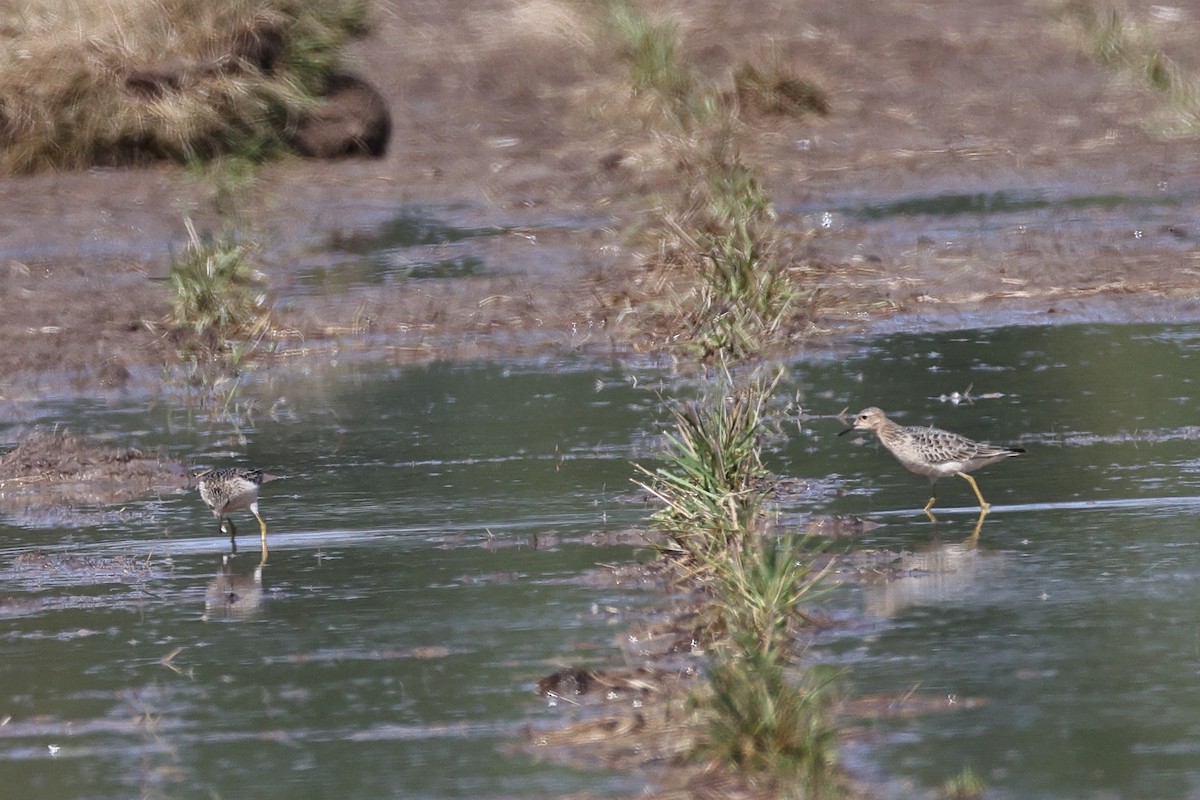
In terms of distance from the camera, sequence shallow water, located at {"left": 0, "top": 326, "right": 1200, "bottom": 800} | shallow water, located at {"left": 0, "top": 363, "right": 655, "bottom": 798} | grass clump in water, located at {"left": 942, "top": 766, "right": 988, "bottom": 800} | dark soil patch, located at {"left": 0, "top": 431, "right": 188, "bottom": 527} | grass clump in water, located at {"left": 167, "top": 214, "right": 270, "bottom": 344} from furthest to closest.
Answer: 1. grass clump in water, located at {"left": 167, "top": 214, "right": 270, "bottom": 344}
2. dark soil patch, located at {"left": 0, "top": 431, "right": 188, "bottom": 527}
3. shallow water, located at {"left": 0, "top": 363, "right": 655, "bottom": 798}
4. shallow water, located at {"left": 0, "top": 326, "right": 1200, "bottom": 800}
5. grass clump in water, located at {"left": 942, "top": 766, "right": 988, "bottom": 800}

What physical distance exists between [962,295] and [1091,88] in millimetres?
9022

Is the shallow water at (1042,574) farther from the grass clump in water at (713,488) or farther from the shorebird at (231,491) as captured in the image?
the shorebird at (231,491)

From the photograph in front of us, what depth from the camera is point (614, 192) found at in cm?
1952

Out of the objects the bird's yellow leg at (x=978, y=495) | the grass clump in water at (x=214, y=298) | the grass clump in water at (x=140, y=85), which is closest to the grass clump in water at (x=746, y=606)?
the bird's yellow leg at (x=978, y=495)

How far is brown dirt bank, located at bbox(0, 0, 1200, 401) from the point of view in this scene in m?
14.9

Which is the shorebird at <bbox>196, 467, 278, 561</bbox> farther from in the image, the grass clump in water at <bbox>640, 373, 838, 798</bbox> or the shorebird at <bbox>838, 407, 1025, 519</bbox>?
the shorebird at <bbox>838, 407, 1025, 519</bbox>

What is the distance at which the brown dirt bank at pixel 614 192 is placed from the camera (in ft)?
48.9

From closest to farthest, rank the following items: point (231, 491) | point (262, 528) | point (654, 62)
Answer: point (231, 491), point (262, 528), point (654, 62)

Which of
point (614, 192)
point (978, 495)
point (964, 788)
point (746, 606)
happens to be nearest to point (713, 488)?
point (746, 606)

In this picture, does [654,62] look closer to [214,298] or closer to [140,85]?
[140,85]

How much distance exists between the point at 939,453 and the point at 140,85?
1342cm

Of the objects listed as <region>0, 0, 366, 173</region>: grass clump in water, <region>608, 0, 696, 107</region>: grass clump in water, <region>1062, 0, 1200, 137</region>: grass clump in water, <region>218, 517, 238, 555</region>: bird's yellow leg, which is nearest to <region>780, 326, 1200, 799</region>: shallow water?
<region>218, 517, 238, 555</region>: bird's yellow leg

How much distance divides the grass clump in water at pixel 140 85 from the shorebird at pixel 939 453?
12394 millimetres

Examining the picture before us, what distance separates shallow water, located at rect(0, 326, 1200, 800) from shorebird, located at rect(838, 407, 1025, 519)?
16cm
